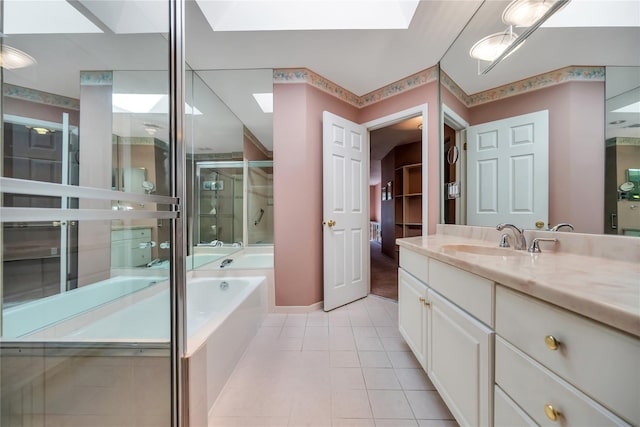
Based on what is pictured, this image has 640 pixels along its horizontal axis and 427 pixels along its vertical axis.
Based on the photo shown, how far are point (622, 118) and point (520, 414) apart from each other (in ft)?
3.74

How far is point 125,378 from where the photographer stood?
977 mm

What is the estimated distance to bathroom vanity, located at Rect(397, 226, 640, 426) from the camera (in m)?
0.42

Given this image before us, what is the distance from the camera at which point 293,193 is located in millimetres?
2258

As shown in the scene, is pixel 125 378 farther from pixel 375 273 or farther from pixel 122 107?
pixel 375 273

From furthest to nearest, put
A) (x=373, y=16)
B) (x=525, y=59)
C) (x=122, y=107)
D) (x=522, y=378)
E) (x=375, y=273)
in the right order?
(x=375, y=273) → (x=373, y=16) → (x=122, y=107) → (x=525, y=59) → (x=522, y=378)

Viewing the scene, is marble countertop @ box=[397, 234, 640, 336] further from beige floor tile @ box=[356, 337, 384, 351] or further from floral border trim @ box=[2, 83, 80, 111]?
floral border trim @ box=[2, 83, 80, 111]

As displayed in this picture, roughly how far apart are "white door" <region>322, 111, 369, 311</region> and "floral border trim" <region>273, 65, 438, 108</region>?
0.36 m

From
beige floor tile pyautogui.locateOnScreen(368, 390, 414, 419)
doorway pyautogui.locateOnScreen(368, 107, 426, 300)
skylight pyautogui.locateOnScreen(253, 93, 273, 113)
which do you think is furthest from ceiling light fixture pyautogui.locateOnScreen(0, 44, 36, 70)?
doorway pyautogui.locateOnScreen(368, 107, 426, 300)

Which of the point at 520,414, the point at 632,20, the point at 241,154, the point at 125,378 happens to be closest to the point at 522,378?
the point at 520,414

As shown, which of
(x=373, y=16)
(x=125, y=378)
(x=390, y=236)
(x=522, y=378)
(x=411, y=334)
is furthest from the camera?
(x=390, y=236)

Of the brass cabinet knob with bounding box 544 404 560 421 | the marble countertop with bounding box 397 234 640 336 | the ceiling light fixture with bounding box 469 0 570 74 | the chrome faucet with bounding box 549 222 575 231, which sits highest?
the ceiling light fixture with bounding box 469 0 570 74

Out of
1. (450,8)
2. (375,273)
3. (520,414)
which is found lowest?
(375,273)

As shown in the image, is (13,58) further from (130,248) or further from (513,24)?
(513,24)

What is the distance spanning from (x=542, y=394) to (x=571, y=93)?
132 centimetres
